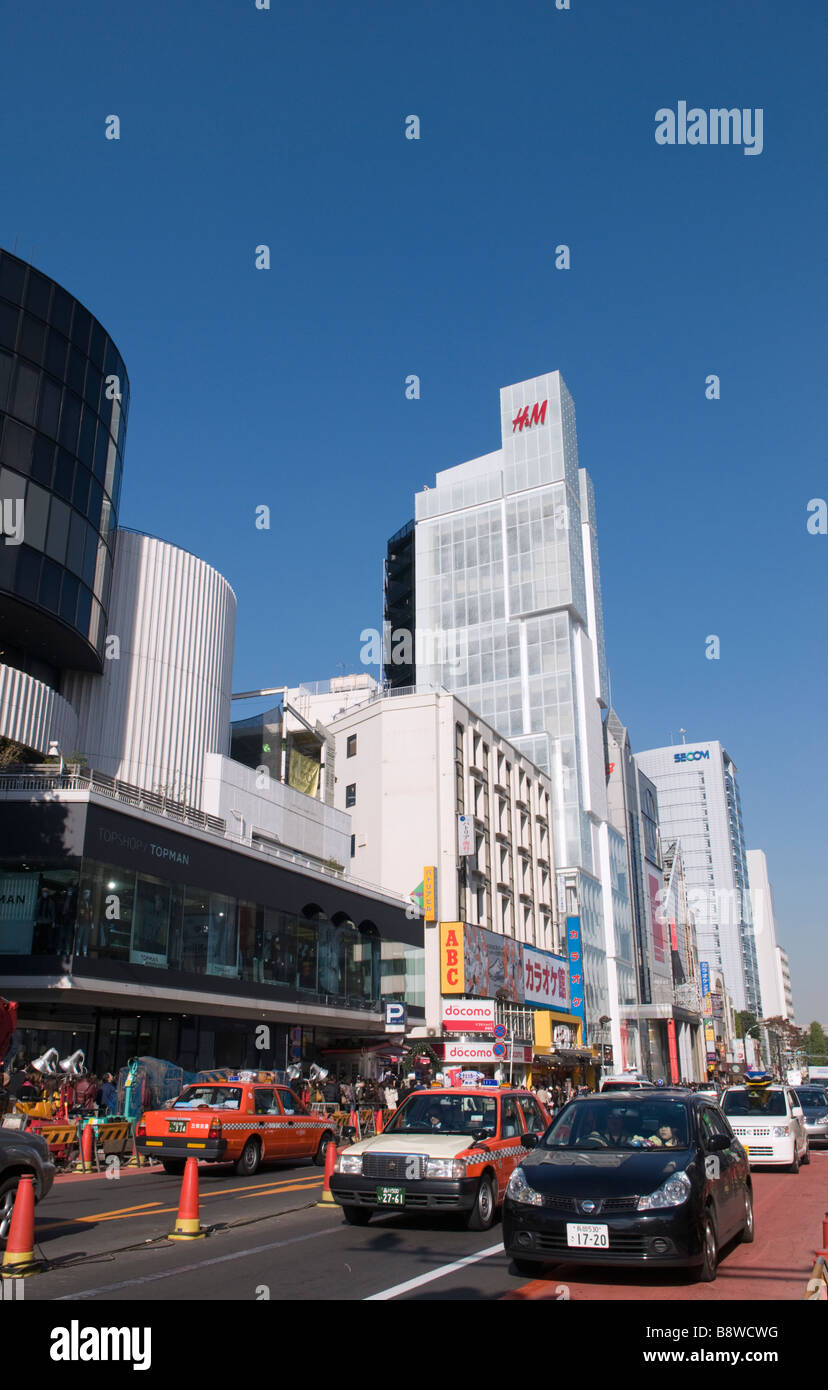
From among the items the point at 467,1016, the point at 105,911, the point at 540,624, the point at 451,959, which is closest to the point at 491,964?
the point at 451,959

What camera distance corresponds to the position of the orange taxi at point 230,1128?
56.4 ft

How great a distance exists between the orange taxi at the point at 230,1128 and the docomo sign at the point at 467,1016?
31.7m

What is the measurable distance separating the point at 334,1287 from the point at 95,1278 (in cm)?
204

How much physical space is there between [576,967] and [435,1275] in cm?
6605

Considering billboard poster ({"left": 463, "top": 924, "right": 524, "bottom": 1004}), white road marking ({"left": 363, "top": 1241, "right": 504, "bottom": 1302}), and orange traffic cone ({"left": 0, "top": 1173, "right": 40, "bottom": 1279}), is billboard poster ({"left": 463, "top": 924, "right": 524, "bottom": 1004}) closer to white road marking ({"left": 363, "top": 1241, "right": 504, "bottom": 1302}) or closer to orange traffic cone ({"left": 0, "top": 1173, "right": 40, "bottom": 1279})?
white road marking ({"left": 363, "top": 1241, "right": 504, "bottom": 1302})

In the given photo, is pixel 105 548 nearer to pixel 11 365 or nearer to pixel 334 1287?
pixel 11 365

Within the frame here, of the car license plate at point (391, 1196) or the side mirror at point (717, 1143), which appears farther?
the car license plate at point (391, 1196)

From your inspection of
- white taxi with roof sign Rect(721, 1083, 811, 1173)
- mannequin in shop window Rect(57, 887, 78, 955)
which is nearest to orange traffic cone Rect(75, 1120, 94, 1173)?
mannequin in shop window Rect(57, 887, 78, 955)

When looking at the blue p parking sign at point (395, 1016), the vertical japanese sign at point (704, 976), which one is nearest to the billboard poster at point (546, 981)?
the blue p parking sign at point (395, 1016)

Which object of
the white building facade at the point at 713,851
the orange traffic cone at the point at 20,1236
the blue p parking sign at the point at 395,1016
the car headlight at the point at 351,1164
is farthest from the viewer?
the white building facade at the point at 713,851

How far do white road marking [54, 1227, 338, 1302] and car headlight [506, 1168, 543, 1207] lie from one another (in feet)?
9.09

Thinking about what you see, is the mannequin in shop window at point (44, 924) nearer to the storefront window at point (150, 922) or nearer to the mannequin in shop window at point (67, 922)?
the mannequin in shop window at point (67, 922)

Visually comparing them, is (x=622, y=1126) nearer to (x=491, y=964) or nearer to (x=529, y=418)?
→ (x=491, y=964)

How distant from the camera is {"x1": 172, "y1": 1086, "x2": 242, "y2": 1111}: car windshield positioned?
17972 millimetres
